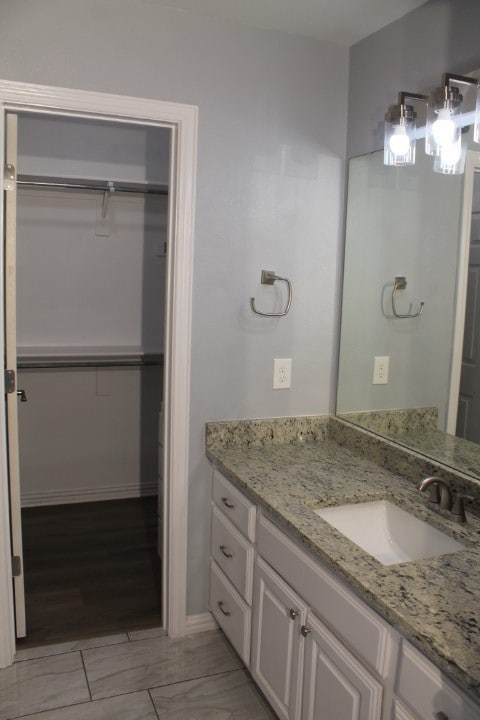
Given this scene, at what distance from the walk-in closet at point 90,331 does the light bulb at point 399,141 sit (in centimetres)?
187

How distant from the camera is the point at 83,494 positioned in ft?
13.4

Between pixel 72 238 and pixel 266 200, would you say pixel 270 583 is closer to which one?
pixel 266 200

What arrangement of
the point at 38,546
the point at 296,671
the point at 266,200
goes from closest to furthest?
the point at 296,671
the point at 266,200
the point at 38,546

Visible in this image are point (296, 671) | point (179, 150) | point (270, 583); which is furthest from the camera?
point (179, 150)

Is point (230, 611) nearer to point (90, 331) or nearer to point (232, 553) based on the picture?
point (232, 553)

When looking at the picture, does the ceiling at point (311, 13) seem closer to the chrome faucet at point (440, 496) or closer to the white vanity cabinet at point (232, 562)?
the chrome faucet at point (440, 496)

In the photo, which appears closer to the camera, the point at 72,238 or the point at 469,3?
the point at 469,3

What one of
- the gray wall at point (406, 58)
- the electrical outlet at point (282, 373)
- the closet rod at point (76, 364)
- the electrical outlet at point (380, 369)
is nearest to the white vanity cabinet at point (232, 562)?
the electrical outlet at point (282, 373)

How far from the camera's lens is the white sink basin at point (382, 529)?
6.26 ft

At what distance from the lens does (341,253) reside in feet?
8.73

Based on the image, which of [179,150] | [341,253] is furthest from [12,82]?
[341,253]

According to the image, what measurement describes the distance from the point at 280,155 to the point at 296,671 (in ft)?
6.00

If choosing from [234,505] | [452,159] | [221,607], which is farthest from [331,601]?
[452,159]

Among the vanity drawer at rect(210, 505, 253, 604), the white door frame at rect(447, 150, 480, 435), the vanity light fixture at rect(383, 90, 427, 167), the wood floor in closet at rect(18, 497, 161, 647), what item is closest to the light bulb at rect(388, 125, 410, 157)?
the vanity light fixture at rect(383, 90, 427, 167)
